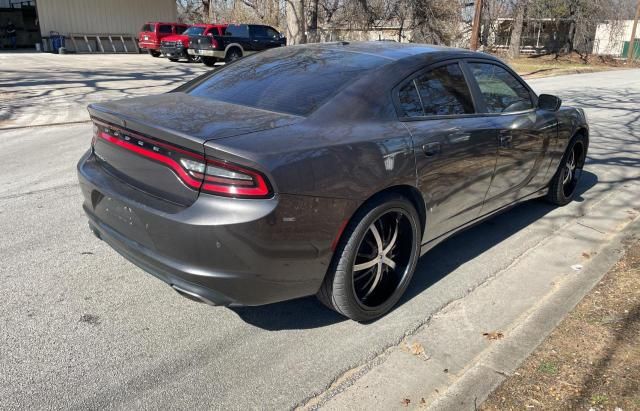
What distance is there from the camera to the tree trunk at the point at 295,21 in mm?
17969

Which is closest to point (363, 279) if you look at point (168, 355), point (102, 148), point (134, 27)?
point (168, 355)

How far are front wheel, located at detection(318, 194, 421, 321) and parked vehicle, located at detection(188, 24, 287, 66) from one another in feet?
64.6

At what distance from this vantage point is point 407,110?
10.7ft

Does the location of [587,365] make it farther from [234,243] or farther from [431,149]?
[234,243]

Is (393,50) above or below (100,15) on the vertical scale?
below

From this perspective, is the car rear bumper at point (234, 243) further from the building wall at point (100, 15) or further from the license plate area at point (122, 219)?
the building wall at point (100, 15)

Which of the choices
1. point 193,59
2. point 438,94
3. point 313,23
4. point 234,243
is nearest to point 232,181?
point 234,243

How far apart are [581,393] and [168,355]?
2147 mm

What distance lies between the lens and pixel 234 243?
246 centimetres

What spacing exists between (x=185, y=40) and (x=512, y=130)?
71.7ft

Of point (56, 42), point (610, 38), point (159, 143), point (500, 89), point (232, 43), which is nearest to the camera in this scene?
point (159, 143)

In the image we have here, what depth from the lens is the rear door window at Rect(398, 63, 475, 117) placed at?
3.31 m

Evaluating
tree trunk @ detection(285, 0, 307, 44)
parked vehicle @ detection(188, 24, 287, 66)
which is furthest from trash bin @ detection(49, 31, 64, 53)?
tree trunk @ detection(285, 0, 307, 44)

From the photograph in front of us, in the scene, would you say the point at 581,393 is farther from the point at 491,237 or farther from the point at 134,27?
the point at 134,27
